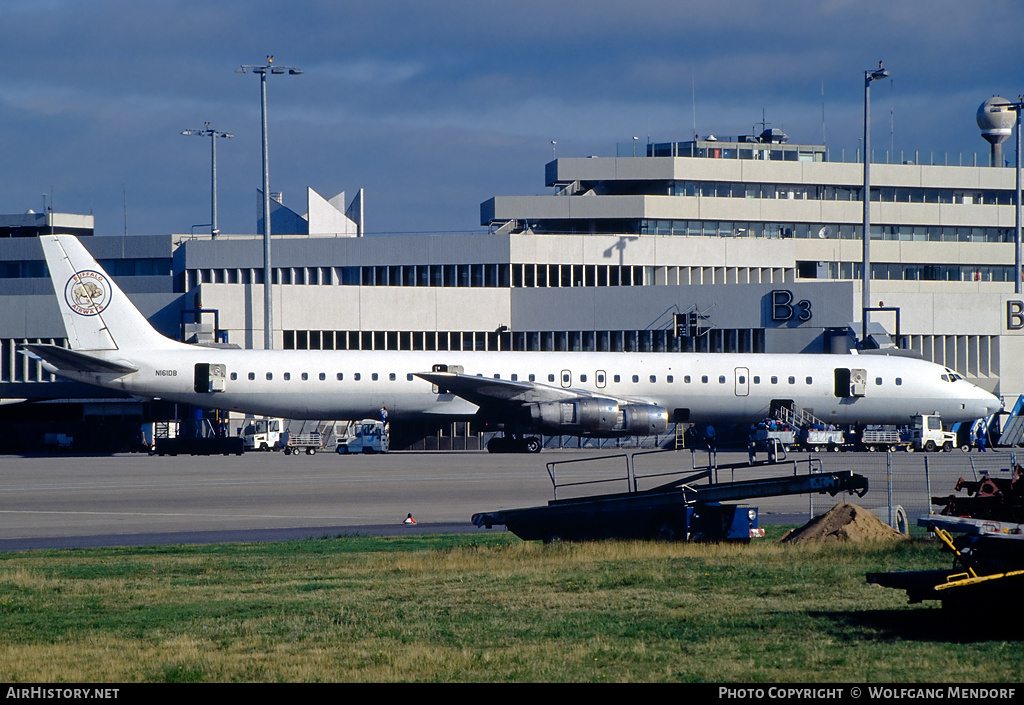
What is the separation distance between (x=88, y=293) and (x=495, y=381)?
16.6 meters

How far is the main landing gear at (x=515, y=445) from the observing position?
1807 inches

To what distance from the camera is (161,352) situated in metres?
44.4

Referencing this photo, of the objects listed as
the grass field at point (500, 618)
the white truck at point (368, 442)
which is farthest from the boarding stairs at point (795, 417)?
the grass field at point (500, 618)

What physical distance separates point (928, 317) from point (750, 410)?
19933 millimetres

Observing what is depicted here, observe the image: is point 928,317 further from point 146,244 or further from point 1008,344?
point 146,244

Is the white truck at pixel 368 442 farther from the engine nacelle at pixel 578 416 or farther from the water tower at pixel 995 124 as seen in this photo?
the water tower at pixel 995 124

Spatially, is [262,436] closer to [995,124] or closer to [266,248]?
[266,248]

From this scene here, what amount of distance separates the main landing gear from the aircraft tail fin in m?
14.0

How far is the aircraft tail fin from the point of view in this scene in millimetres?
44531

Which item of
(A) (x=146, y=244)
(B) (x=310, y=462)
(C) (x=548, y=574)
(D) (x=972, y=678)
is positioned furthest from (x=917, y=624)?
(A) (x=146, y=244)

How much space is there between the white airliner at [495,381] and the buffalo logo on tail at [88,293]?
0.13 ft

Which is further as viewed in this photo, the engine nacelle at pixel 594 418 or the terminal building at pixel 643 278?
the terminal building at pixel 643 278

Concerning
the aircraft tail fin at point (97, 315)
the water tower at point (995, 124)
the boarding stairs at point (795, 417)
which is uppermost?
the water tower at point (995, 124)

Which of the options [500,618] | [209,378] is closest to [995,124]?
[209,378]
